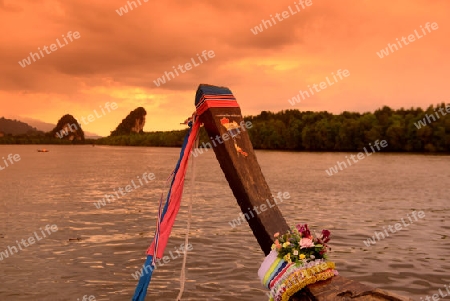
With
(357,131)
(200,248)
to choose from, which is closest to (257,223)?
(200,248)

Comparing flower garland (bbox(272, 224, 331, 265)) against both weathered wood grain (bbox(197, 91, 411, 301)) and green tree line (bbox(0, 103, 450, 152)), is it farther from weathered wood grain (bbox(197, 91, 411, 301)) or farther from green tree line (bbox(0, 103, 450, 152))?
green tree line (bbox(0, 103, 450, 152))

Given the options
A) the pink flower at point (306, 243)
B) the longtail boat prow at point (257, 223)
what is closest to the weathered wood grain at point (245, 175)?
the longtail boat prow at point (257, 223)

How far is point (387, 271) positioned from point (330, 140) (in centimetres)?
13731

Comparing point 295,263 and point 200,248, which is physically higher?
point 295,263

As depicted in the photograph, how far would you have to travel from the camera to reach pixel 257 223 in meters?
5.86

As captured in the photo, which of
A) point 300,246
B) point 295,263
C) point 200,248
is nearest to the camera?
point 295,263

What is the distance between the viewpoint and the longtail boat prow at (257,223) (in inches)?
205

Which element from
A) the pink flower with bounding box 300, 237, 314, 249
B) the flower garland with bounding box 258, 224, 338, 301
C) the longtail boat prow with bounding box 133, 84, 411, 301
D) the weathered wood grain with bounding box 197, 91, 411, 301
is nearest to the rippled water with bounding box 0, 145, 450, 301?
the longtail boat prow with bounding box 133, 84, 411, 301

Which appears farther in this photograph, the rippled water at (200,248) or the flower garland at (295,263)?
the rippled water at (200,248)

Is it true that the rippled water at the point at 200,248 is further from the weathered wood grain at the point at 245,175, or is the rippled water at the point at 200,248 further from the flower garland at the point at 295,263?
the flower garland at the point at 295,263

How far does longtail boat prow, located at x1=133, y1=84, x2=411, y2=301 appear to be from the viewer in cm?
521

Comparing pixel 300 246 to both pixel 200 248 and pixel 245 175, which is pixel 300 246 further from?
pixel 200 248

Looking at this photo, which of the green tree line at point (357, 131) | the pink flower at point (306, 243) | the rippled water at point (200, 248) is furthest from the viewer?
the green tree line at point (357, 131)

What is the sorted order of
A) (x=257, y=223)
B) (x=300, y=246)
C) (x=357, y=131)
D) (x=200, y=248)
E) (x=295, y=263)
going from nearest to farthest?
(x=295, y=263), (x=300, y=246), (x=257, y=223), (x=200, y=248), (x=357, y=131)
